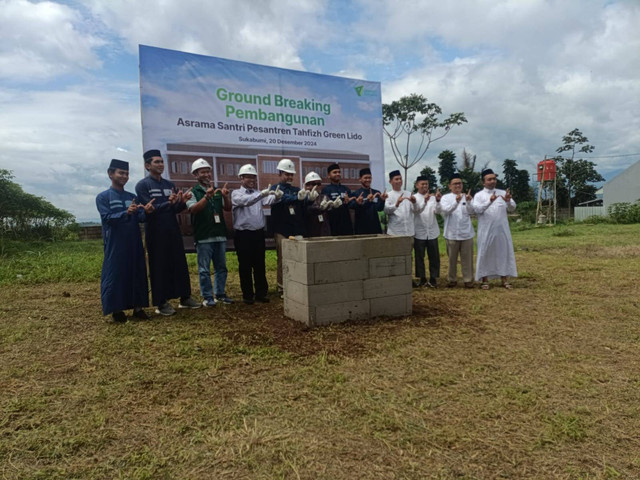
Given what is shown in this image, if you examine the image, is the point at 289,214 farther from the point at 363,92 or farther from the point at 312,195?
the point at 363,92

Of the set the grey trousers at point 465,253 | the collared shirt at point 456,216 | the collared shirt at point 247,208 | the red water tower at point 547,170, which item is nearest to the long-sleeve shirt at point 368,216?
the collared shirt at point 456,216

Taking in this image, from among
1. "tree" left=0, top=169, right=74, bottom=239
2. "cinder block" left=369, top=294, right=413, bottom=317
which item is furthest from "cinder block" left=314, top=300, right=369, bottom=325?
"tree" left=0, top=169, right=74, bottom=239

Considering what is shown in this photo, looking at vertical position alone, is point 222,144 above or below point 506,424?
above

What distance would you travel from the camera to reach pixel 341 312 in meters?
4.34

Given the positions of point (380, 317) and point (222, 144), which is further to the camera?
point (222, 144)

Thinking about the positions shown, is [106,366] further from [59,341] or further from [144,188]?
[144,188]

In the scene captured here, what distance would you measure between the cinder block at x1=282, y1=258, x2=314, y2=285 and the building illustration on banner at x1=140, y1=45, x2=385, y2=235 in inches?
70.1

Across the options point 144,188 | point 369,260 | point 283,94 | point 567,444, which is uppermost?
point 283,94

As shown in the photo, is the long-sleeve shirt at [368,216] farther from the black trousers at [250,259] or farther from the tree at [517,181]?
the tree at [517,181]

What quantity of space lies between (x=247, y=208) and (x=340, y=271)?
1674mm

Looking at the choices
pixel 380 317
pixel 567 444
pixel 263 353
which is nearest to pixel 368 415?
pixel 567 444

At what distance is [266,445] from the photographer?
7.09 feet

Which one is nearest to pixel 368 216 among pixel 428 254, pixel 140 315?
pixel 428 254

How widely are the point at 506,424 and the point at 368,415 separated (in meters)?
0.77
